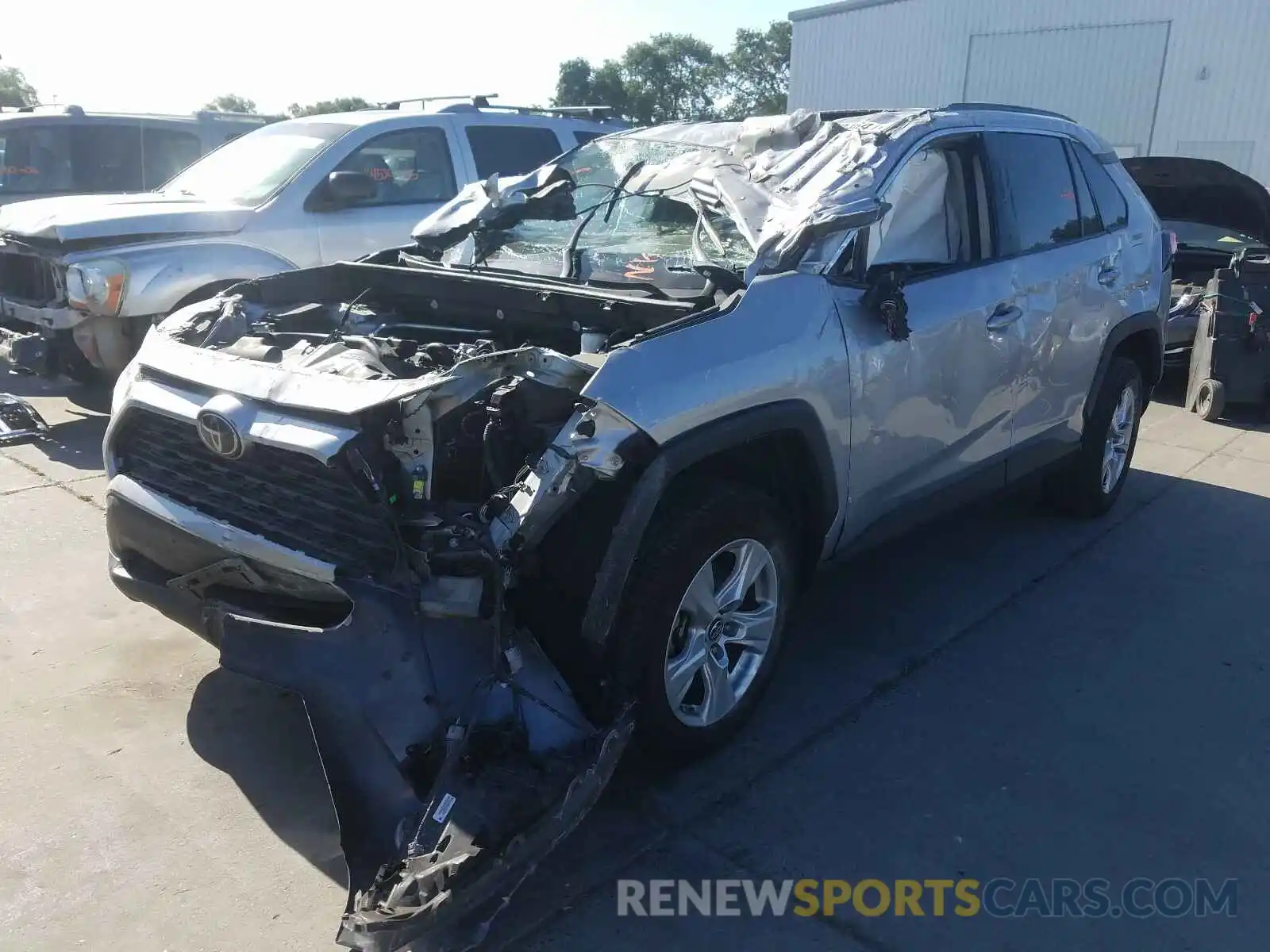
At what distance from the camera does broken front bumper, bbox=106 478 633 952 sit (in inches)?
93.8

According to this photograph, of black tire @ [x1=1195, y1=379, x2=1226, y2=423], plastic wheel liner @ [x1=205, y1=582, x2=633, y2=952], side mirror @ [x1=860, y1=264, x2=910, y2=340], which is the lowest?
black tire @ [x1=1195, y1=379, x2=1226, y2=423]

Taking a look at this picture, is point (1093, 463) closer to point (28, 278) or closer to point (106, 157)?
point (28, 278)

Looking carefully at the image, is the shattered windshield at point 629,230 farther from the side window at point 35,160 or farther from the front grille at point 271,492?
the side window at point 35,160

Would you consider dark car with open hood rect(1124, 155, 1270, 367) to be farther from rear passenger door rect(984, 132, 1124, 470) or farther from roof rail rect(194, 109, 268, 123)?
roof rail rect(194, 109, 268, 123)

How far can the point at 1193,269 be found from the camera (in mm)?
8711

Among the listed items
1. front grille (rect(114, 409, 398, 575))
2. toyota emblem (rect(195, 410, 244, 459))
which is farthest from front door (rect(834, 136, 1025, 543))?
toyota emblem (rect(195, 410, 244, 459))

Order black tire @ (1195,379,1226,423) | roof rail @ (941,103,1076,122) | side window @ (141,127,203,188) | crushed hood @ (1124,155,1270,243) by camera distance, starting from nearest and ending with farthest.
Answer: roof rail @ (941,103,1076,122), black tire @ (1195,379,1226,423), crushed hood @ (1124,155,1270,243), side window @ (141,127,203,188)

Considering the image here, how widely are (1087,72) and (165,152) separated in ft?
54.0

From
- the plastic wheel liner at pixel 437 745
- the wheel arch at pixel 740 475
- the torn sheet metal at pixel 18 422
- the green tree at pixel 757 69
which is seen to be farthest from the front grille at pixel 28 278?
the green tree at pixel 757 69

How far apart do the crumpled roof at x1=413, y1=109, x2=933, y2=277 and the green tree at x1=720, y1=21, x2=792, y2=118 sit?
67493mm

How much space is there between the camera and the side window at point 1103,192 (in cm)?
497

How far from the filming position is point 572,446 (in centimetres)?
273

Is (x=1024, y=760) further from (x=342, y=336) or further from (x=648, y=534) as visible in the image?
(x=342, y=336)

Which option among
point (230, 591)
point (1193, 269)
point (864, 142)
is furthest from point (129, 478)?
point (1193, 269)
